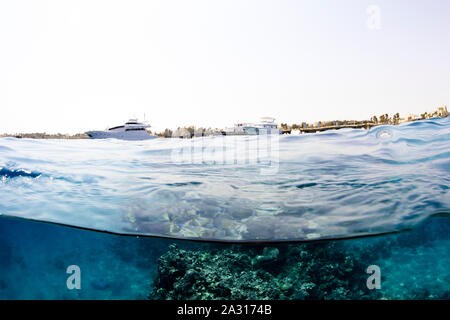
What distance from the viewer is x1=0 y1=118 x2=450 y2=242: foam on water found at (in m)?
5.24

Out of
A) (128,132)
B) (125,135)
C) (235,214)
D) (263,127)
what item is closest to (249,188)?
Result: (235,214)

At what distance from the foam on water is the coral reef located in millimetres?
2526

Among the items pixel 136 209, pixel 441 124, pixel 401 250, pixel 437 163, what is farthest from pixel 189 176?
pixel 401 250

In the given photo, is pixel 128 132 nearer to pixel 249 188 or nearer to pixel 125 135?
pixel 125 135

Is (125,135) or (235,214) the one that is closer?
(235,214)

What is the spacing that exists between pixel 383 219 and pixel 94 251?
1203cm

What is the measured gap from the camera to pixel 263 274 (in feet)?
26.2

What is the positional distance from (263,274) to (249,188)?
12.4 feet

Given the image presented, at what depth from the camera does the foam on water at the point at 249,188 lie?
5242mm

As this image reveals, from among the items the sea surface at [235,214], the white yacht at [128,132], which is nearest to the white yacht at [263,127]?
the sea surface at [235,214]

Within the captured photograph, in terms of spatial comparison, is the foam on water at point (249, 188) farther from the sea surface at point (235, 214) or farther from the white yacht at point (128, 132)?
the white yacht at point (128, 132)

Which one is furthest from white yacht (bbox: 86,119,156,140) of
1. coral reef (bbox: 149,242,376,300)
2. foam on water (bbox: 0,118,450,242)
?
coral reef (bbox: 149,242,376,300)

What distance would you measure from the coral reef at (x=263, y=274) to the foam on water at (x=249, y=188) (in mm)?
2526
